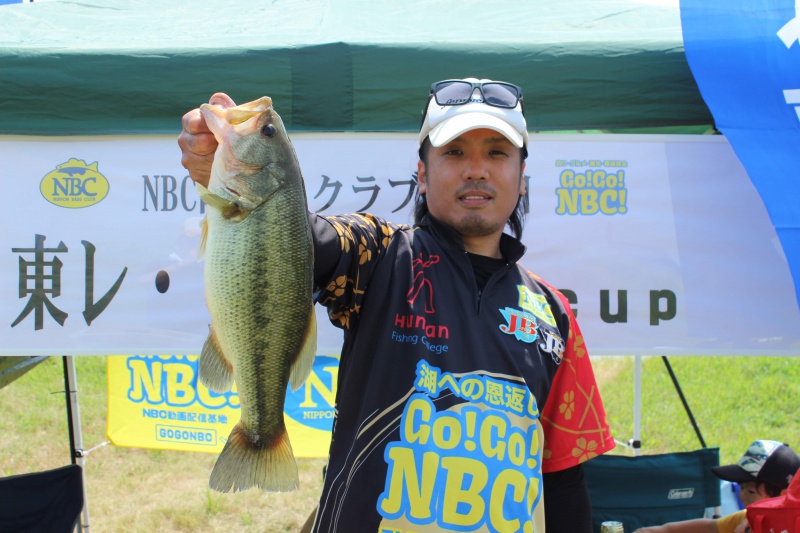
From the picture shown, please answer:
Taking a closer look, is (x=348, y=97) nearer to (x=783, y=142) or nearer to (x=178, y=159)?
(x=178, y=159)

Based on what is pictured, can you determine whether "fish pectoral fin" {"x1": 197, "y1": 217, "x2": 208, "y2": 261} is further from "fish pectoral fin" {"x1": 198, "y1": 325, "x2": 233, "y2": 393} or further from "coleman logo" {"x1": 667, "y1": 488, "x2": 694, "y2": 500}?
"coleman logo" {"x1": 667, "y1": 488, "x2": 694, "y2": 500}

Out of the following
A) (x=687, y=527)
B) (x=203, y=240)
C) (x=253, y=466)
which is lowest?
(x=687, y=527)

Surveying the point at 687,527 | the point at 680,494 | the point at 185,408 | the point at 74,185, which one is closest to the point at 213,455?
the point at 185,408

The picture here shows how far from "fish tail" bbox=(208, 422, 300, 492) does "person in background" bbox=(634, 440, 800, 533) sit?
221cm

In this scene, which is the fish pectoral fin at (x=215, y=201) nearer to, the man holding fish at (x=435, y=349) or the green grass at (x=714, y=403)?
the man holding fish at (x=435, y=349)

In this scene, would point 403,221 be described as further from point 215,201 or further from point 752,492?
point 752,492

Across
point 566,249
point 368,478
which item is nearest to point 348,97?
point 566,249

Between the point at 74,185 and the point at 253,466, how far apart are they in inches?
69.0

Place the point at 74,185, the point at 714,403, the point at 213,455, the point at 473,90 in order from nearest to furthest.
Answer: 1. the point at 473,90
2. the point at 74,185
3. the point at 213,455
4. the point at 714,403

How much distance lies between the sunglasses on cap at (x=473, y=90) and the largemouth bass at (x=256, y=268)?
1.67ft

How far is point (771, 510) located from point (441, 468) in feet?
5.61

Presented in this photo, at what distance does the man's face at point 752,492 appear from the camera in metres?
3.29

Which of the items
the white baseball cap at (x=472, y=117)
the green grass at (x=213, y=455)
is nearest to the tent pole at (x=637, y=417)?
the white baseball cap at (x=472, y=117)

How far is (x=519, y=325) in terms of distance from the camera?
5.64 feet
